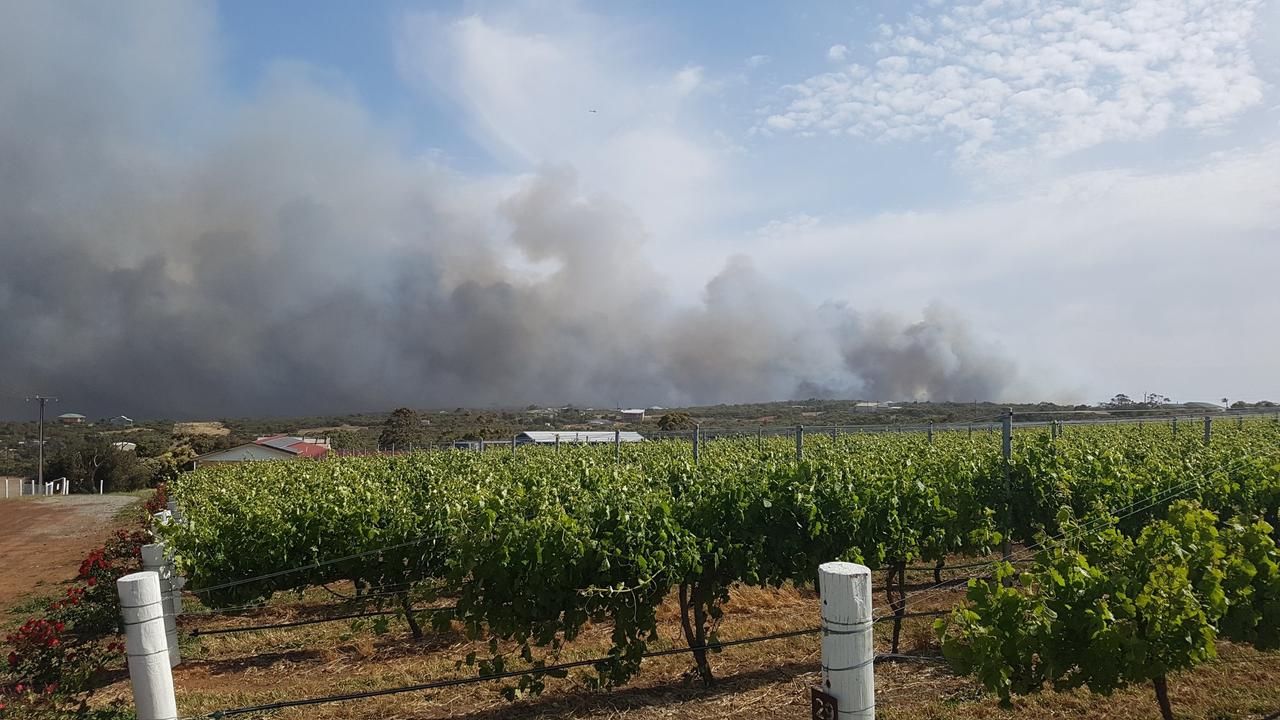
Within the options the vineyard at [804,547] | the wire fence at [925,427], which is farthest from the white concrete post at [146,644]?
the wire fence at [925,427]

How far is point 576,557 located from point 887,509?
3483 mm

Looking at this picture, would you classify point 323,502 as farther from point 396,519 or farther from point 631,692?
point 631,692

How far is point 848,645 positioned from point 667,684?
517 cm

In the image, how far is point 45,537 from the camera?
2400 centimetres

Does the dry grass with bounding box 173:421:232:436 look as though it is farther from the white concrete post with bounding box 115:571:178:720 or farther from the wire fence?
the white concrete post with bounding box 115:571:178:720

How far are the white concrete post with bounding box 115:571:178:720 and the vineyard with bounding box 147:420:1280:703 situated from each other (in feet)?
9.77

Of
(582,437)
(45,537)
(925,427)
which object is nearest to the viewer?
(925,427)

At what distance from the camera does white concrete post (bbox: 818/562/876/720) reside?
9.66ft

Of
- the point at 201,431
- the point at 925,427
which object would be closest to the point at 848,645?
the point at 925,427

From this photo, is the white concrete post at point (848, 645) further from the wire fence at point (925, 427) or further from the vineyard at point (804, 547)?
the wire fence at point (925, 427)

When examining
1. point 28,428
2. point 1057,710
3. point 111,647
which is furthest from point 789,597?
point 28,428

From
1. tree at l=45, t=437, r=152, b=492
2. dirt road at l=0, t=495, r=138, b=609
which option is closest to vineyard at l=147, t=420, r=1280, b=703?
dirt road at l=0, t=495, r=138, b=609

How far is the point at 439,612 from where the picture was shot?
6527 millimetres

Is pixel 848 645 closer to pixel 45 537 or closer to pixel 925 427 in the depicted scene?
pixel 925 427
